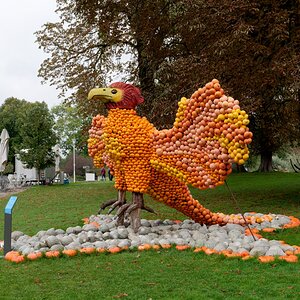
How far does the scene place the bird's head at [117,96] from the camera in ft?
28.7

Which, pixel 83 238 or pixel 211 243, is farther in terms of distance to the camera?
pixel 83 238

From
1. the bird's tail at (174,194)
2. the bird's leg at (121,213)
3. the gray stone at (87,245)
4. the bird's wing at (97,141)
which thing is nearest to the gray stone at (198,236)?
the bird's tail at (174,194)

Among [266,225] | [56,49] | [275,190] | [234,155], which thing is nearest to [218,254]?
[234,155]

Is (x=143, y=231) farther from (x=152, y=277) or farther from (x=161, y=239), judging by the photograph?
(x=152, y=277)

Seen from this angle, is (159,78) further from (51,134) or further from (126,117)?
(51,134)

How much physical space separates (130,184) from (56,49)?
12.8 metres

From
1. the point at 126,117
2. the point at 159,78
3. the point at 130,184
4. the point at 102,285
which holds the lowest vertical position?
the point at 102,285

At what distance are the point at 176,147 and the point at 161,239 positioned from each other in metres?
1.53

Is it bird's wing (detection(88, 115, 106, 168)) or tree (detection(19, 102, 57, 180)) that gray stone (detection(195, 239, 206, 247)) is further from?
tree (detection(19, 102, 57, 180))

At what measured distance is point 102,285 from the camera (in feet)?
18.6

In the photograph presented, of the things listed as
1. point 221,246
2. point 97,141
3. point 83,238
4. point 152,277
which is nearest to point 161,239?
point 221,246

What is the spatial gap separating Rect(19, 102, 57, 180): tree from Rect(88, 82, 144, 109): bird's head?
61.6 ft

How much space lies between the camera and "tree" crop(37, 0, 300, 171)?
1167cm

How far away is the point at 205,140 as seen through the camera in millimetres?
7863
